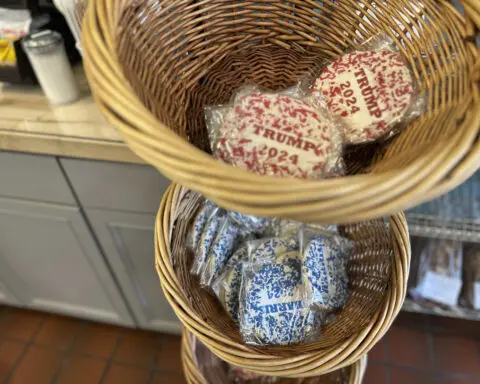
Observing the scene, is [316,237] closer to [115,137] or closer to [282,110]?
[282,110]

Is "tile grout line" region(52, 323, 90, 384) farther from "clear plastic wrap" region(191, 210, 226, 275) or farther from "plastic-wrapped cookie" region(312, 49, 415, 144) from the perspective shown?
"plastic-wrapped cookie" region(312, 49, 415, 144)

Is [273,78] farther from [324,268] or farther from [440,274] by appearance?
[440,274]

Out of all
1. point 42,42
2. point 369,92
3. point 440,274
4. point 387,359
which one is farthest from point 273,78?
point 387,359

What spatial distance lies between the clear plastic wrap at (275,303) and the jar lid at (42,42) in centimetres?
59

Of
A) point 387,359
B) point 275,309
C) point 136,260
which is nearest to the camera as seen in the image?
point 275,309

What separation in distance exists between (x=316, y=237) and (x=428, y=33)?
1.11 ft

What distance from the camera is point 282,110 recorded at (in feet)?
1.57

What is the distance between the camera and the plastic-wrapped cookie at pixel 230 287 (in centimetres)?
64

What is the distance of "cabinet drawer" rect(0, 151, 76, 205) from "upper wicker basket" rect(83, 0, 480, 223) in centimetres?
46

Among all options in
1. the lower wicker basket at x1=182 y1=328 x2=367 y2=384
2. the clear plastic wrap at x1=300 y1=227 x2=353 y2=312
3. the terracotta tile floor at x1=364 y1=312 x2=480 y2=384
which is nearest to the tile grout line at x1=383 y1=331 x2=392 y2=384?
the terracotta tile floor at x1=364 y1=312 x2=480 y2=384

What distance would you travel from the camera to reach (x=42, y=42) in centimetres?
80

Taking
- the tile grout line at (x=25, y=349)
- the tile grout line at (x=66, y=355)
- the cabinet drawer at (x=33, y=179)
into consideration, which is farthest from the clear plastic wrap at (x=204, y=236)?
the tile grout line at (x=25, y=349)

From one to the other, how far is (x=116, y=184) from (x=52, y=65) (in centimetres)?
28

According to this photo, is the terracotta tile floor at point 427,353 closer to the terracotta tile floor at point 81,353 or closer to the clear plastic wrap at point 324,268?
the terracotta tile floor at point 81,353
